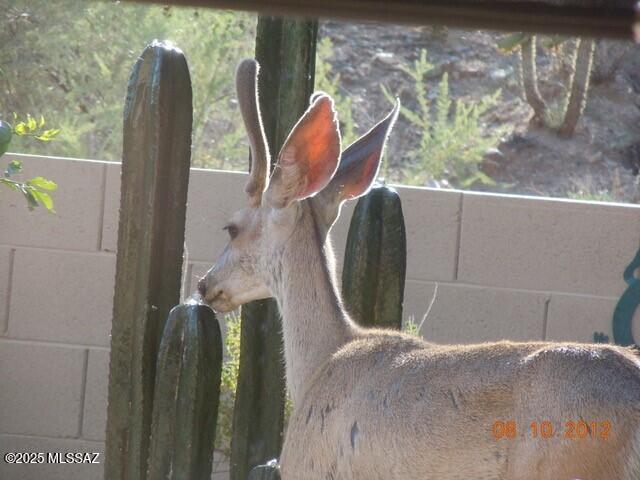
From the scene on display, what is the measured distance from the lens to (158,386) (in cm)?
473

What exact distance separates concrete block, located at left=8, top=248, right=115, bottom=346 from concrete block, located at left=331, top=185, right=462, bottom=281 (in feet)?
4.96

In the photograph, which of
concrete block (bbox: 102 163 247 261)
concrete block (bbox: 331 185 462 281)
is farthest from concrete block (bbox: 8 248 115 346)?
concrete block (bbox: 331 185 462 281)

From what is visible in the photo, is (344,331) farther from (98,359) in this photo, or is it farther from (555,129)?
(555,129)

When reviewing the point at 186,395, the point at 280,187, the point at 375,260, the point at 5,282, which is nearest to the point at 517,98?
the point at 5,282

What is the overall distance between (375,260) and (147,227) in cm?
97

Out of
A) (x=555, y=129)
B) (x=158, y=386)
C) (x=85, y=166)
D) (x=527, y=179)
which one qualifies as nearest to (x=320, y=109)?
(x=158, y=386)

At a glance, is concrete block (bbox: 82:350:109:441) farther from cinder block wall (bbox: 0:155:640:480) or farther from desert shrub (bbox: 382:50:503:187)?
desert shrub (bbox: 382:50:503:187)

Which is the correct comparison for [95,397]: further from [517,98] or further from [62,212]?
[517,98]

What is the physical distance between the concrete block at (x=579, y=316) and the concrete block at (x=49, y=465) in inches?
112

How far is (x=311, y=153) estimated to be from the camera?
4.35 metres

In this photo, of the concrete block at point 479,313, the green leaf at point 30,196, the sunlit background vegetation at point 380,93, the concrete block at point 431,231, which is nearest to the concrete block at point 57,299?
the concrete block at point 431,231

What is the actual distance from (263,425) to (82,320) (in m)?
2.23

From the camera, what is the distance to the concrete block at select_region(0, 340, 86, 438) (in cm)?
718

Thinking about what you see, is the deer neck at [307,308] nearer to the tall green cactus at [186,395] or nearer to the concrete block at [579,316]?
the tall green cactus at [186,395]
